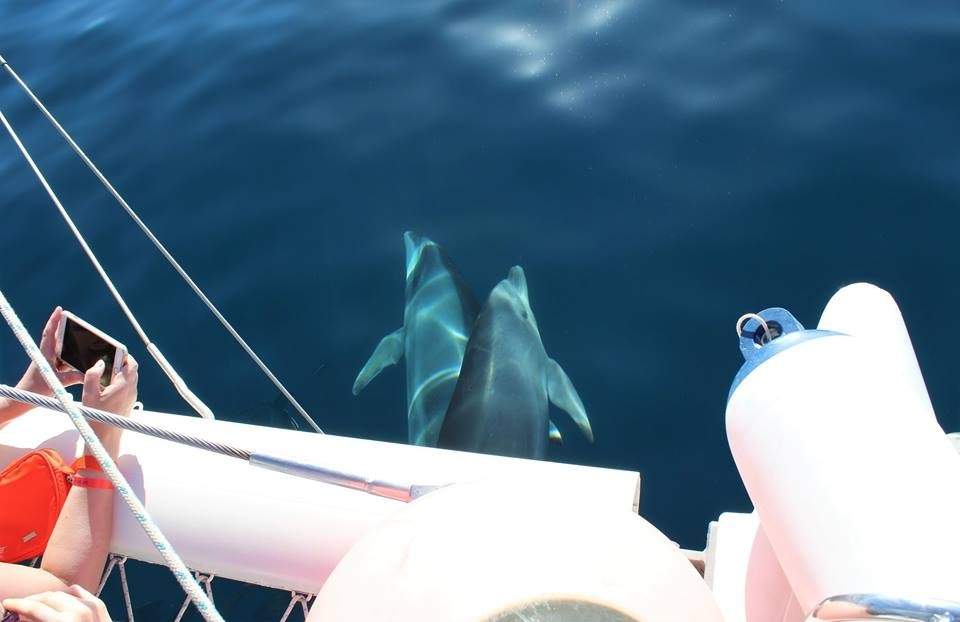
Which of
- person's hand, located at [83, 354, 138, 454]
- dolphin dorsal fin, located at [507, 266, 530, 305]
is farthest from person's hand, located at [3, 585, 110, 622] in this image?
dolphin dorsal fin, located at [507, 266, 530, 305]

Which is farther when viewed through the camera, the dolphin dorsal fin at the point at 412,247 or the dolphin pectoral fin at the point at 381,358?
the dolphin dorsal fin at the point at 412,247

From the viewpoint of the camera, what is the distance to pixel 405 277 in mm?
6230

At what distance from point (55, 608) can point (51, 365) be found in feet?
4.26

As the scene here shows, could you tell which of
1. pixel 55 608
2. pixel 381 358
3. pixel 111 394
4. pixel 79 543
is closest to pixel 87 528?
pixel 79 543

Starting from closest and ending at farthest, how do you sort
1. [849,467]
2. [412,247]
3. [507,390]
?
[849,467]
[507,390]
[412,247]

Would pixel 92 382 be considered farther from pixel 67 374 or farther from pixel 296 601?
pixel 296 601

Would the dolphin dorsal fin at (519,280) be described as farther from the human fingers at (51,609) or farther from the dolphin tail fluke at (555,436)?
the human fingers at (51,609)

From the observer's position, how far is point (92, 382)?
3334 mm

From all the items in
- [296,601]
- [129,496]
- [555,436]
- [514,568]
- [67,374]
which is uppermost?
[514,568]

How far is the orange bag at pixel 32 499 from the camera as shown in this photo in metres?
3.33

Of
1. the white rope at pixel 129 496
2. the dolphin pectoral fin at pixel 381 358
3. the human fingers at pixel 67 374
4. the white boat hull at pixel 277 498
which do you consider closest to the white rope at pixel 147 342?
the human fingers at pixel 67 374

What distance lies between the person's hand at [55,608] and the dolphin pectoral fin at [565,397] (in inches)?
116

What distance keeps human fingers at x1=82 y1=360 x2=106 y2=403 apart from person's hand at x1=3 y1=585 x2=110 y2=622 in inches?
36.7

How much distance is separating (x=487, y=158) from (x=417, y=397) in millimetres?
2148
